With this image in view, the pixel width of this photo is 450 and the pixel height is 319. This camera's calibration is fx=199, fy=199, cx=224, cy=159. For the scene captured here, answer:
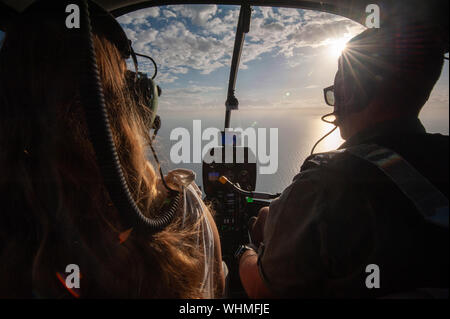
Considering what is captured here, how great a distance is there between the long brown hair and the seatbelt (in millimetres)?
778

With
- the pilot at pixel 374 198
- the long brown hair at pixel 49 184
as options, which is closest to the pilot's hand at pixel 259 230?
the pilot at pixel 374 198

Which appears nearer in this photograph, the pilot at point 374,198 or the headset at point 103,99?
the headset at point 103,99

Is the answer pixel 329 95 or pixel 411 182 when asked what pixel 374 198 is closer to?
pixel 411 182

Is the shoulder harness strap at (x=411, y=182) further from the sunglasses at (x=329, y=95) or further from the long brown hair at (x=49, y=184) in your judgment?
the long brown hair at (x=49, y=184)

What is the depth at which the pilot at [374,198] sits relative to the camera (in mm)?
564

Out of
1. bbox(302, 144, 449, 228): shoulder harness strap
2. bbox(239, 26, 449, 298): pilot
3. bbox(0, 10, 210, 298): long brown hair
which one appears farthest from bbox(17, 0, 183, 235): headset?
bbox(302, 144, 449, 228): shoulder harness strap

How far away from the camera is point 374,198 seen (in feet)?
2.00

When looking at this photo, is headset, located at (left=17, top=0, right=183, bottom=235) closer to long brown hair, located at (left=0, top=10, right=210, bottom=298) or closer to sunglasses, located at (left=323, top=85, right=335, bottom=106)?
long brown hair, located at (left=0, top=10, right=210, bottom=298)

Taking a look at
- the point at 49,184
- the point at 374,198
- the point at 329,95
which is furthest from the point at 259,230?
the point at 49,184

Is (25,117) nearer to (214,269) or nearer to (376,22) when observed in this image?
(214,269)

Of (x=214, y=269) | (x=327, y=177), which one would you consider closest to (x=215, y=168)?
(x=214, y=269)

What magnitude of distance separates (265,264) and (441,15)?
116 cm

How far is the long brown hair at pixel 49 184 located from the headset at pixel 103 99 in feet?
0.16

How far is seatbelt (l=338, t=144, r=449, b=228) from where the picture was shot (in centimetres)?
53
